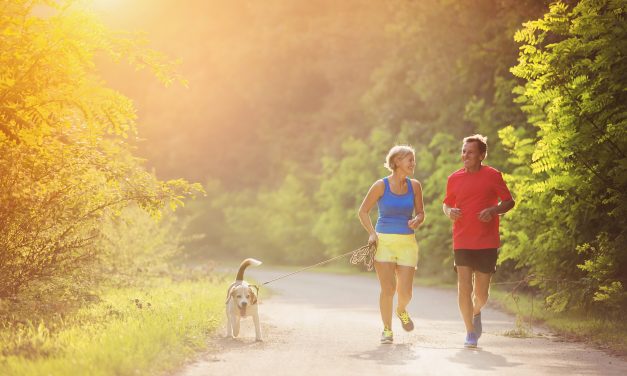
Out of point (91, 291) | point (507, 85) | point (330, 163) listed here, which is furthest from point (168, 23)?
point (91, 291)

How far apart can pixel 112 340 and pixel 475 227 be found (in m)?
4.22

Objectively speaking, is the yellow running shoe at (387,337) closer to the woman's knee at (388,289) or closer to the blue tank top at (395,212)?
the woman's knee at (388,289)

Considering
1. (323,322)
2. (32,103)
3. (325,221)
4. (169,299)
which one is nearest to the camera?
(32,103)

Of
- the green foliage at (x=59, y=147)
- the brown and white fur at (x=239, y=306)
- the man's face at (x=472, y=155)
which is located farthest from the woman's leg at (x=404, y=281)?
the green foliage at (x=59, y=147)

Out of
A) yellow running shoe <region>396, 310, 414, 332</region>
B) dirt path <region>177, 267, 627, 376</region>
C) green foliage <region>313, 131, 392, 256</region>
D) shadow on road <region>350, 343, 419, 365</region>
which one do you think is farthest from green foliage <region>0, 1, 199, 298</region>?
green foliage <region>313, 131, 392, 256</region>

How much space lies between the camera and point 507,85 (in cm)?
2081

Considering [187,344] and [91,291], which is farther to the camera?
[91,291]

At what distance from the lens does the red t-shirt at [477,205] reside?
10242 mm

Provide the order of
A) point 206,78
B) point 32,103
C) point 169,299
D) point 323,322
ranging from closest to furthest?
point 32,103, point 323,322, point 169,299, point 206,78

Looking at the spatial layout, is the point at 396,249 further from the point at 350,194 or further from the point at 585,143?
the point at 350,194

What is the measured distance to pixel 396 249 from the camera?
1043 cm

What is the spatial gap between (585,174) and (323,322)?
178 inches

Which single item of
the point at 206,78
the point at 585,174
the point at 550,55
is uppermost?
the point at 206,78

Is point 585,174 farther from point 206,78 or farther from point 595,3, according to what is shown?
point 206,78
